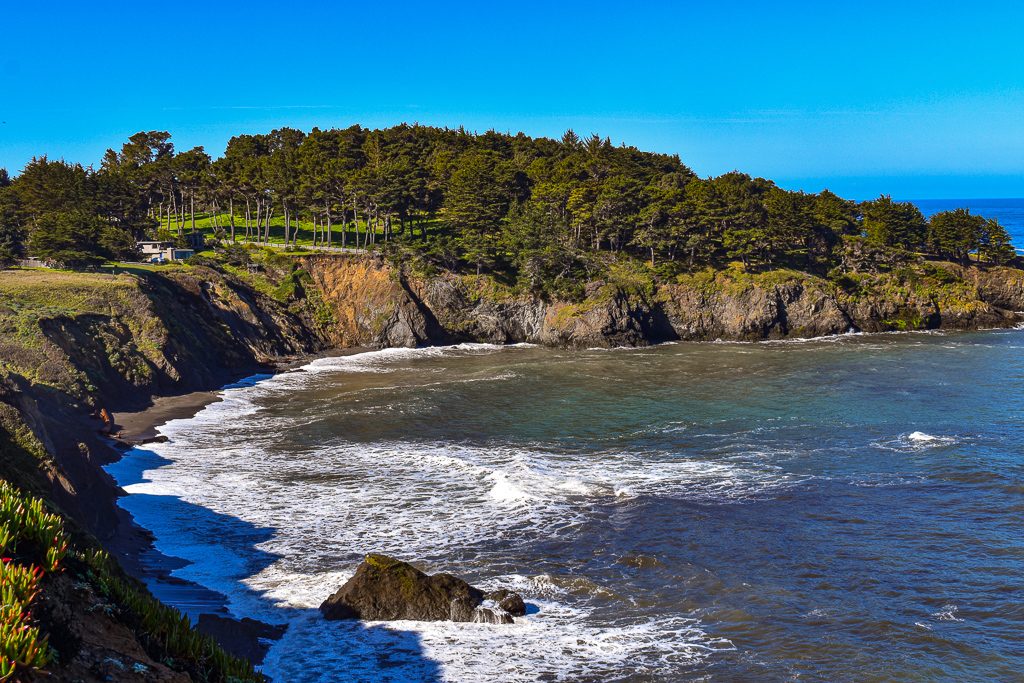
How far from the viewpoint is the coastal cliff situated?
4191 centimetres

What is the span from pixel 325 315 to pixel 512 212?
25648 millimetres

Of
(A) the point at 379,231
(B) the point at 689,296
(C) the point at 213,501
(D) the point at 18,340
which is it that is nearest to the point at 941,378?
(B) the point at 689,296

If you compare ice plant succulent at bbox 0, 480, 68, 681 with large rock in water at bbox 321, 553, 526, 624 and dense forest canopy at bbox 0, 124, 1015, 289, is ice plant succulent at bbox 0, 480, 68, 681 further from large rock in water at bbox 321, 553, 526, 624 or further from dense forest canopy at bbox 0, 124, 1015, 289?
dense forest canopy at bbox 0, 124, 1015, 289

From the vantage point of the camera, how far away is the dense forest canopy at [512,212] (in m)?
80.9

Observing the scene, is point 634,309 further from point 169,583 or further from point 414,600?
point 169,583

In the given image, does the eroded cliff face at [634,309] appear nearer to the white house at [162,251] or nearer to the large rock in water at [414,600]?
the white house at [162,251]

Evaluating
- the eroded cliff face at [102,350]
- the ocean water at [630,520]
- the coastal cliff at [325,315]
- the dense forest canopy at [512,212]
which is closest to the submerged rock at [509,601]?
the ocean water at [630,520]

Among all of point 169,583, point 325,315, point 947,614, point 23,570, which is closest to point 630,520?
point 947,614

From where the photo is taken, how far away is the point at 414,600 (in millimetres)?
20766

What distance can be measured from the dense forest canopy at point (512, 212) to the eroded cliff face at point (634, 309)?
3728 mm

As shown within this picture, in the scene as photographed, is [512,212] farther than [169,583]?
Yes

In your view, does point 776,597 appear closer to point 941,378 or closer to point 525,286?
point 941,378

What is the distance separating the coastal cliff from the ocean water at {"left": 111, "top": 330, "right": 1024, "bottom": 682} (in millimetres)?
6394

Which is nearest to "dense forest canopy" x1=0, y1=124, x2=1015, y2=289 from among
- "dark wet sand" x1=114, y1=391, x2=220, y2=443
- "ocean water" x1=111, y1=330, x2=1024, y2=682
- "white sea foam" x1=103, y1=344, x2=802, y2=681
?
"dark wet sand" x1=114, y1=391, x2=220, y2=443
